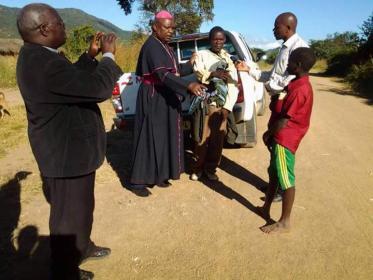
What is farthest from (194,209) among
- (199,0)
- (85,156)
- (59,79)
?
(199,0)

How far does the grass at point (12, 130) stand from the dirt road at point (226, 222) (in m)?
0.79

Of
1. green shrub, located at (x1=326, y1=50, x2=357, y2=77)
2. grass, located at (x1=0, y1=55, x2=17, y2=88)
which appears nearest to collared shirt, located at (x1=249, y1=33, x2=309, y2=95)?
grass, located at (x1=0, y1=55, x2=17, y2=88)

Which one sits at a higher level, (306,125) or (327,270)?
(306,125)

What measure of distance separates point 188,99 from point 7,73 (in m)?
14.0

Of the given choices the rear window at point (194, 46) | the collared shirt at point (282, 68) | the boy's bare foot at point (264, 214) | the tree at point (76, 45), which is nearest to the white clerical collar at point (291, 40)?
the collared shirt at point (282, 68)

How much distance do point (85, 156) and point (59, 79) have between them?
0.59m

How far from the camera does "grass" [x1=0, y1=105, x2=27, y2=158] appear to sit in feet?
22.8

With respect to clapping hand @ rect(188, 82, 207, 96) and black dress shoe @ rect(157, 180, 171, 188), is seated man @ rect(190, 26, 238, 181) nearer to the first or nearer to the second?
black dress shoe @ rect(157, 180, 171, 188)

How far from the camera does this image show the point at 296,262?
325 centimetres

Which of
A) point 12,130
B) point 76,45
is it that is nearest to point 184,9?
point 76,45

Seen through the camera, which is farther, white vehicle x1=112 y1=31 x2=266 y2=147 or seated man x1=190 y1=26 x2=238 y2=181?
white vehicle x1=112 y1=31 x2=266 y2=147

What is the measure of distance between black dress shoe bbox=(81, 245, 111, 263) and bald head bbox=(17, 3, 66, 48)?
1849 mm

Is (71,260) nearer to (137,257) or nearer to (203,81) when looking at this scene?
(137,257)

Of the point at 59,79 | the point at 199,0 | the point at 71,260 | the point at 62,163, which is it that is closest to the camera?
the point at 59,79
